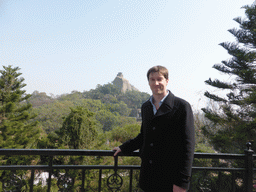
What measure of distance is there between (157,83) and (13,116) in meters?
10.5

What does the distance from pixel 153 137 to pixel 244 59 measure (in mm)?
6998

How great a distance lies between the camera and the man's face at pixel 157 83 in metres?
1.02

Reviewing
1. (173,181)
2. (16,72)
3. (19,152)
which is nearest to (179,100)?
(173,181)

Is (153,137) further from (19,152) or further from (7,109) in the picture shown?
(7,109)

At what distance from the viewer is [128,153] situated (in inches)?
49.9

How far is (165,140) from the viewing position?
3.20 ft

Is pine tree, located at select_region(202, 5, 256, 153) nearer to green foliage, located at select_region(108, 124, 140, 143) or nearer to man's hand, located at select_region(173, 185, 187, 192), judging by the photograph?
man's hand, located at select_region(173, 185, 187, 192)

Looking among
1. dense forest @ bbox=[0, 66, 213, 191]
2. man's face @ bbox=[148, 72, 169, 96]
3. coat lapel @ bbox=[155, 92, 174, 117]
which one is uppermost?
man's face @ bbox=[148, 72, 169, 96]

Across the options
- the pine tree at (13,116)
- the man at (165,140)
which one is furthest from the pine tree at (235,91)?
the pine tree at (13,116)


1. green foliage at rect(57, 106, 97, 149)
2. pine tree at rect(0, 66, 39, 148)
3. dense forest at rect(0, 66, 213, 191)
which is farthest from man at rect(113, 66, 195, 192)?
pine tree at rect(0, 66, 39, 148)

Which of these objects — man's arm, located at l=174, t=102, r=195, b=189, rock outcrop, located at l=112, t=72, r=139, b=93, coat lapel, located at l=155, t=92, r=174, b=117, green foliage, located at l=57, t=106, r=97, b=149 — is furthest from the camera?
rock outcrop, located at l=112, t=72, r=139, b=93

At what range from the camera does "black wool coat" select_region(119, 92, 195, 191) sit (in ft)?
A: 2.92

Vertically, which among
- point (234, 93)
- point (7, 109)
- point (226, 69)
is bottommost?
point (7, 109)

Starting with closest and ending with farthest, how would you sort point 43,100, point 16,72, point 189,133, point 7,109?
point 189,133 → point 7,109 → point 16,72 → point 43,100
